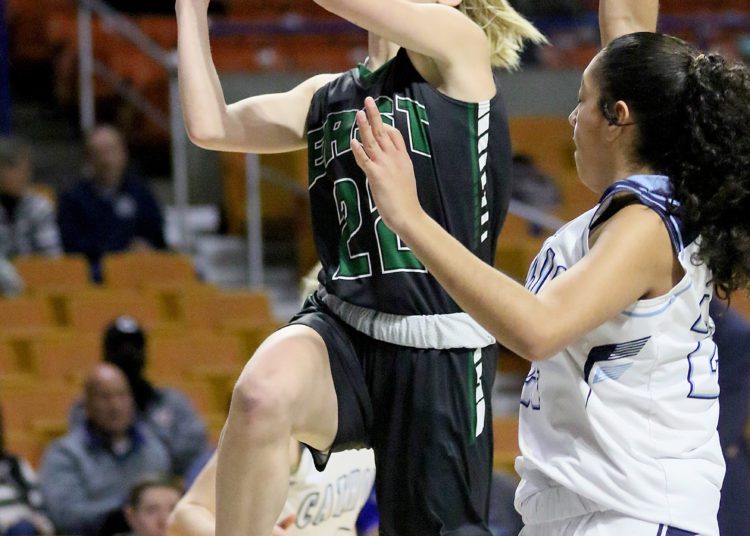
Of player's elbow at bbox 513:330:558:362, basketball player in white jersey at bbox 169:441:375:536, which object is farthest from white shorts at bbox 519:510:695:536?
basketball player in white jersey at bbox 169:441:375:536

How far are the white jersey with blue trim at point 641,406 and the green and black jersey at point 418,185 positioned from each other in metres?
0.40

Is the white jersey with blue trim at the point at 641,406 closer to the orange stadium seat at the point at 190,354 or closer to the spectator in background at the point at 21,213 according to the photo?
the orange stadium seat at the point at 190,354

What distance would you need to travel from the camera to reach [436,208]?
272 centimetres

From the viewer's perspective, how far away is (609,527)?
90.2 inches

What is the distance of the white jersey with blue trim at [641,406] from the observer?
7.46 ft

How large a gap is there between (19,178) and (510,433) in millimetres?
2782

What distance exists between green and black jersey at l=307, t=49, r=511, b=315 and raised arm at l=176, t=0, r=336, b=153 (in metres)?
0.21

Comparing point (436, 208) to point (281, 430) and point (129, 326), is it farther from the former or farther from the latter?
point (129, 326)

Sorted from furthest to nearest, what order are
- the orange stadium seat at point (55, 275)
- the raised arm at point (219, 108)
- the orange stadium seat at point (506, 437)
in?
the orange stadium seat at point (55, 275), the orange stadium seat at point (506, 437), the raised arm at point (219, 108)

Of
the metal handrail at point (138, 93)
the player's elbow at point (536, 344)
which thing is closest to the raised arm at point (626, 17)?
the player's elbow at point (536, 344)

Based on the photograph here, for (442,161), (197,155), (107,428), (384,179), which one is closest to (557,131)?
(197,155)

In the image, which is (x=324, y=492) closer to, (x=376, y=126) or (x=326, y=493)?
(x=326, y=493)

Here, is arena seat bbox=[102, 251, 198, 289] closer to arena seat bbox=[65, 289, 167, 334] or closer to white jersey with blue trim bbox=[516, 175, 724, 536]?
arena seat bbox=[65, 289, 167, 334]

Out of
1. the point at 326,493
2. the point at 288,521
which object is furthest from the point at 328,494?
the point at 288,521
